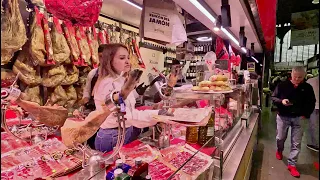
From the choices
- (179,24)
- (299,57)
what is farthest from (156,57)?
(299,57)

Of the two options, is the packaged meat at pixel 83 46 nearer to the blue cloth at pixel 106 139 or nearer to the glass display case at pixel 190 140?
the glass display case at pixel 190 140

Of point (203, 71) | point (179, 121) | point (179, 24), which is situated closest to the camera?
point (179, 121)

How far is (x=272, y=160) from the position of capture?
9.37 ft

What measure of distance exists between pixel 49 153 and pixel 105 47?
0.77 meters

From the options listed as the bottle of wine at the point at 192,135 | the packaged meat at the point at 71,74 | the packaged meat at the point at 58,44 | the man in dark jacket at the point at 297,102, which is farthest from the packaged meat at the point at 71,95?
the man in dark jacket at the point at 297,102

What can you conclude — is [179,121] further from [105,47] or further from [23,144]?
[23,144]

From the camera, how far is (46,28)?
8.69 ft

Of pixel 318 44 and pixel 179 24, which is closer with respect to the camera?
pixel 318 44

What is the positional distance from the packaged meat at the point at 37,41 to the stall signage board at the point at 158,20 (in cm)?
132

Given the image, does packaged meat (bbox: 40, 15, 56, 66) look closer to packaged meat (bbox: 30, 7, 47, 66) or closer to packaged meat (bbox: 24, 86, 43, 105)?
packaged meat (bbox: 30, 7, 47, 66)

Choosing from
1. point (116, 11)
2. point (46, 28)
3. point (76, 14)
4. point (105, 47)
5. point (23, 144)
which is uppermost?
point (116, 11)

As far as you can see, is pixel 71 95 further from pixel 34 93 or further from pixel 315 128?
pixel 315 128

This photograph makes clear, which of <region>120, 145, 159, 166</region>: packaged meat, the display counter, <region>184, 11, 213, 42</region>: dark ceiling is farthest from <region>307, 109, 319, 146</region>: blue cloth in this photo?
<region>184, 11, 213, 42</region>: dark ceiling

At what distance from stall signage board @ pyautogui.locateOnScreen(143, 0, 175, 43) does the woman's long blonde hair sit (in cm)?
49
